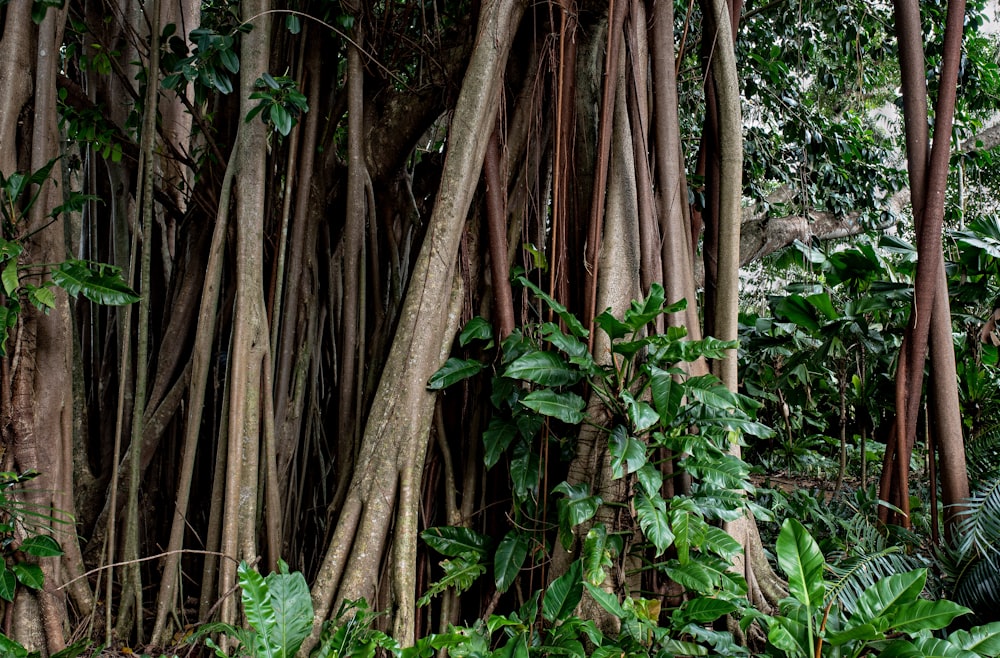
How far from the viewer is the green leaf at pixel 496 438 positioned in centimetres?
240

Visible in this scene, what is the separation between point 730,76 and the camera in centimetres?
278

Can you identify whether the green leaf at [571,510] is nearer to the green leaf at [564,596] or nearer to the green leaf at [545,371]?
the green leaf at [564,596]

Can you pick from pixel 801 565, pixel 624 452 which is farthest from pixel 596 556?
pixel 801 565

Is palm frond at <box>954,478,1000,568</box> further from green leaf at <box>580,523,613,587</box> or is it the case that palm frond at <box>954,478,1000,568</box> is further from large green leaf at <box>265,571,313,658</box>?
large green leaf at <box>265,571,313,658</box>

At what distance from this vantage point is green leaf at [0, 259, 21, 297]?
2.12 m

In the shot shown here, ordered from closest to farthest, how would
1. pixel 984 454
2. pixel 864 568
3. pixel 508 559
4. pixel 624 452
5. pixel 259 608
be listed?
1. pixel 259 608
2. pixel 624 452
3. pixel 508 559
4. pixel 864 568
5. pixel 984 454

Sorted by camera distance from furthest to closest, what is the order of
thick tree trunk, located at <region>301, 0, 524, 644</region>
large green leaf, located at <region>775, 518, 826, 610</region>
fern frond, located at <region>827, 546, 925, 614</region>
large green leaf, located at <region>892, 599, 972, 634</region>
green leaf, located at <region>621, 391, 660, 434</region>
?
fern frond, located at <region>827, 546, 925, 614</region>
thick tree trunk, located at <region>301, 0, 524, 644</region>
green leaf, located at <region>621, 391, 660, 434</region>
large green leaf, located at <region>775, 518, 826, 610</region>
large green leaf, located at <region>892, 599, 972, 634</region>

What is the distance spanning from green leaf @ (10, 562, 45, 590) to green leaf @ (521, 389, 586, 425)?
149 cm

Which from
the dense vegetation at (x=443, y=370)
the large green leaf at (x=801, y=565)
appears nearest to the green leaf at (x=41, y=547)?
the dense vegetation at (x=443, y=370)

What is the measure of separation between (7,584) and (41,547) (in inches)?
4.8

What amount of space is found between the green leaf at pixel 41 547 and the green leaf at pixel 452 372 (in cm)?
119

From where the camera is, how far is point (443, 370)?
97.8 inches

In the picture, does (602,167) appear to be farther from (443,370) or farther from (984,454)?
(984,454)

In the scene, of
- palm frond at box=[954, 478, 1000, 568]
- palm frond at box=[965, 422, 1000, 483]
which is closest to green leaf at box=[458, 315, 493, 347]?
palm frond at box=[954, 478, 1000, 568]
